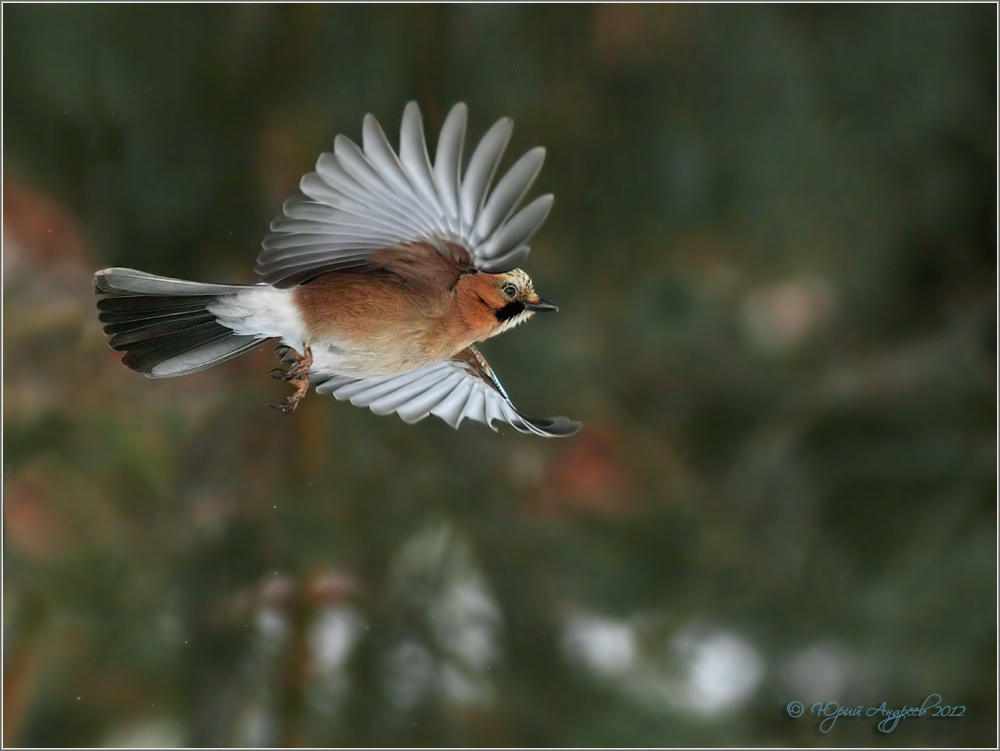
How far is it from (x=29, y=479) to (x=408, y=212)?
1.17 meters

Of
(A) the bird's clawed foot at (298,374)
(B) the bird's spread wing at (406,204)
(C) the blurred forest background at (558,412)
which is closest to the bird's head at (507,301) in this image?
(B) the bird's spread wing at (406,204)

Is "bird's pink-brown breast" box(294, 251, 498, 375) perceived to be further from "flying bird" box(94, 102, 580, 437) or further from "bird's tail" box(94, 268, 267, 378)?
"bird's tail" box(94, 268, 267, 378)

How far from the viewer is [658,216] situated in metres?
1.79

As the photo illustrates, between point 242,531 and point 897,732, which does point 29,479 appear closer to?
point 242,531

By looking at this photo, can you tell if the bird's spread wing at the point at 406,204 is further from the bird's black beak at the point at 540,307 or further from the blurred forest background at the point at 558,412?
the blurred forest background at the point at 558,412

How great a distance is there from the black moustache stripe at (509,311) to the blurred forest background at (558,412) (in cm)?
71

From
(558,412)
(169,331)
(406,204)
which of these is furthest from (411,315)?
(558,412)

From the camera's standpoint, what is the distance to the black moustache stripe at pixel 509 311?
1.03 m

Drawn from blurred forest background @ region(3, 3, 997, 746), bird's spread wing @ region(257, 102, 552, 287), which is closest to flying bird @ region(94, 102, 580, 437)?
bird's spread wing @ region(257, 102, 552, 287)

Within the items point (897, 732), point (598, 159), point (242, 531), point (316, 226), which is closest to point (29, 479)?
point (242, 531)

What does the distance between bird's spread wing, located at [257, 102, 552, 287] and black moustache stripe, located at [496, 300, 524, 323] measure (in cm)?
12

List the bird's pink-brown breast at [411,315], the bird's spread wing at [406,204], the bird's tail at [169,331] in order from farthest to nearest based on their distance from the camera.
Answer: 1. the bird's tail at [169,331]
2. the bird's pink-brown breast at [411,315]
3. the bird's spread wing at [406,204]

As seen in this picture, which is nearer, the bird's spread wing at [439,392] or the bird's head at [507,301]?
the bird's head at [507,301]

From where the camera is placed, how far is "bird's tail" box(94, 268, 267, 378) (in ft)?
3.70
